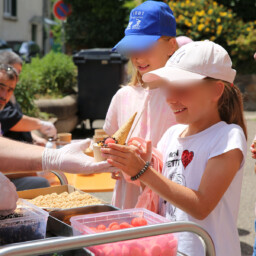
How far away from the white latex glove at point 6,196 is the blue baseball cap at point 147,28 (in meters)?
1.24

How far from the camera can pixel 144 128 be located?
114 inches

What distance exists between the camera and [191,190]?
206 centimetres

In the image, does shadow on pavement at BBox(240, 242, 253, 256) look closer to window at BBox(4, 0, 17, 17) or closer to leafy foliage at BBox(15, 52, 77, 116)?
leafy foliage at BBox(15, 52, 77, 116)

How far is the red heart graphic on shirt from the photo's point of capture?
2221 mm

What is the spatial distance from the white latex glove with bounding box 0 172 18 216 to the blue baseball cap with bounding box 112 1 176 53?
4.08ft

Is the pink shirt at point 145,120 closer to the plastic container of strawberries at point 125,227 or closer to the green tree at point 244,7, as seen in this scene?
the plastic container of strawberries at point 125,227

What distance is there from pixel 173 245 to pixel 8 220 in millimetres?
630

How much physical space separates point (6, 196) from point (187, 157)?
0.86m

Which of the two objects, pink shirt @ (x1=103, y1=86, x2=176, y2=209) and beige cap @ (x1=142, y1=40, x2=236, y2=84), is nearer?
beige cap @ (x1=142, y1=40, x2=236, y2=84)

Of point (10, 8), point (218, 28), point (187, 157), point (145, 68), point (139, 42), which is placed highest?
point (10, 8)

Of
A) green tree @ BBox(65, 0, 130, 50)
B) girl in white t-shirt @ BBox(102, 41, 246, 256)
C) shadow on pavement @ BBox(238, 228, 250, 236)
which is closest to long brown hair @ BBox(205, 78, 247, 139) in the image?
girl in white t-shirt @ BBox(102, 41, 246, 256)

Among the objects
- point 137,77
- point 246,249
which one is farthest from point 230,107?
point 246,249

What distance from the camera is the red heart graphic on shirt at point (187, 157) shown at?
222 cm

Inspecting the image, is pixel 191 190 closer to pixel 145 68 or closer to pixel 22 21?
pixel 145 68
